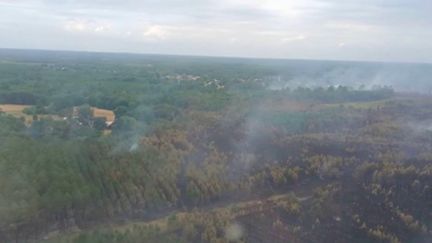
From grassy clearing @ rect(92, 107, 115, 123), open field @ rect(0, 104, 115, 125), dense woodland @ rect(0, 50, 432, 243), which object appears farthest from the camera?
grassy clearing @ rect(92, 107, 115, 123)

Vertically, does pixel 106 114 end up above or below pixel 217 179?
below

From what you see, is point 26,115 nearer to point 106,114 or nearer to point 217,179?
point 106,114

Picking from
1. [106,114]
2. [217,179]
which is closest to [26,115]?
Result: [106,114]

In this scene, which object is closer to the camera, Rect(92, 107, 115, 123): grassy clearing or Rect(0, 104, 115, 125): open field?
Rect(0, 104, 115, 125): open field

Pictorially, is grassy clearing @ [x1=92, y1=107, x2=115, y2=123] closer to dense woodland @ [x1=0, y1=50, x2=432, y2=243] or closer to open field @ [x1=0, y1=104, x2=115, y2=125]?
open field @ [x1=0, y1=104, x2=115, y2=125]

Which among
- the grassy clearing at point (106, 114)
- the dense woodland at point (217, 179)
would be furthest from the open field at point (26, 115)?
the dense woodland at point (217, 179)

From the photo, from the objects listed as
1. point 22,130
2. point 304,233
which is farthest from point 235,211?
point 22,130

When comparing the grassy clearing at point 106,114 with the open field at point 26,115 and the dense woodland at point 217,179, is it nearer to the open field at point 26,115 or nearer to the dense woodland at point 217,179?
the open field at point 26,115

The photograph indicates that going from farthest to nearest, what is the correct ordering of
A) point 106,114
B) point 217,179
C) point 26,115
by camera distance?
point 106,114 → point 26,115 → point 217,179

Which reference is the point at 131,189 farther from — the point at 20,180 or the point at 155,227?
the point at 20,180

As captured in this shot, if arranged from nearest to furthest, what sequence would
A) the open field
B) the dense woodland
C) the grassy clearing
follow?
the dense woodland → the open field → the grassy clearing

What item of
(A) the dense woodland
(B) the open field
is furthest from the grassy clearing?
(A) the dense woodland
